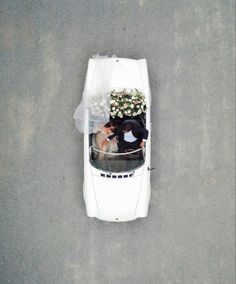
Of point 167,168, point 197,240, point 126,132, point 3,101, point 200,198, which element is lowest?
point 197,240

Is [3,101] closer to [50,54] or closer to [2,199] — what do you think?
[50,54]

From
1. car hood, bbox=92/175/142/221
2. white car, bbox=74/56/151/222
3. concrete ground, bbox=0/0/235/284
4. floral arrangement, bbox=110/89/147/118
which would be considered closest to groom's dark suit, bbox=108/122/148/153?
white car, bbox=74/56/151/222

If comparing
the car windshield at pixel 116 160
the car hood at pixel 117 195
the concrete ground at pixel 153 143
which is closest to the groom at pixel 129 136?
the car windshield at pixel 116 160

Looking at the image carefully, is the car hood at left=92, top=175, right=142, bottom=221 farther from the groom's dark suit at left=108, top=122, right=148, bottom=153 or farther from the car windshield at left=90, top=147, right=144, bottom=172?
the groom's dark suit at left=108, top=122, right=148, bottom=153

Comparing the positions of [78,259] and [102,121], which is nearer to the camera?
[102,121]

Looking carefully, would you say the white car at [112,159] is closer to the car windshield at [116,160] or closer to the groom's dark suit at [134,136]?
the car windshield at [116,160]

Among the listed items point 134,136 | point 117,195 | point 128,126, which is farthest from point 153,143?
point 117,195

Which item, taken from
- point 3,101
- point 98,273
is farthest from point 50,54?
point 98,273

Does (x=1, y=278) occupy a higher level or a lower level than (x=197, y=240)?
lower
